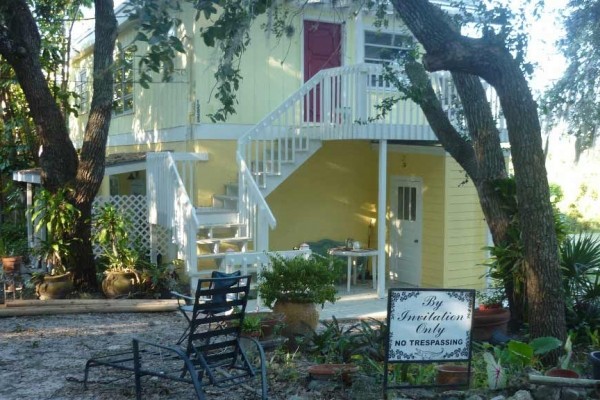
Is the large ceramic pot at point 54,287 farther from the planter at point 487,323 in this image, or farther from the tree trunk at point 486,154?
the planter at point 487,323

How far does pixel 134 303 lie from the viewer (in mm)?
10070

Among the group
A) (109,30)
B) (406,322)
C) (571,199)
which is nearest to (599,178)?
(571,199)

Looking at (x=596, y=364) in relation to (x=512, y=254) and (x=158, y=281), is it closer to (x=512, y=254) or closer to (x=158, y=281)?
(x=512, y=254)

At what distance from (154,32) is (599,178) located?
2378 centimetres

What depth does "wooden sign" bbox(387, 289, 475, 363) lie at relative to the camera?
5.55 m

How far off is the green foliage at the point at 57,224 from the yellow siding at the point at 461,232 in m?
6.29

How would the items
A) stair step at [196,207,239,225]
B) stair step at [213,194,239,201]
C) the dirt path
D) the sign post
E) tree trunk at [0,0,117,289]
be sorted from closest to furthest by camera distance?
the sign post → the dirt path → tree trunk at [0,0,117,289] → stair step at [196,207,239,225] → stair step at [213,194,239,201]

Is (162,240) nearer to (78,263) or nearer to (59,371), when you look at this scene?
(78,263)

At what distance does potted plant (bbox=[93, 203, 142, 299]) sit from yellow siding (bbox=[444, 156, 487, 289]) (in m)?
5.37

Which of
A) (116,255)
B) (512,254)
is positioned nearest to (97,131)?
(116,255)

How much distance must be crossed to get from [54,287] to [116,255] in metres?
1.02

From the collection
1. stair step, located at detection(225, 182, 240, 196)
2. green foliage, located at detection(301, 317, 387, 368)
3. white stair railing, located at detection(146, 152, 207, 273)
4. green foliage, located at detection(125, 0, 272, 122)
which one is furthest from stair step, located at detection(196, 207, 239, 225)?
green foliage, located at detection(301, 317, 387, 368)

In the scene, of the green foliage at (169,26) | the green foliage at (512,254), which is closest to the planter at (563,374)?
the green foliage at (512,254)

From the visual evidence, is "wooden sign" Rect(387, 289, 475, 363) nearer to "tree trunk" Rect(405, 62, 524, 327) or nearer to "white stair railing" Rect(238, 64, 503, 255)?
"tree trunk" Rect(405, 62, 524, 327)
